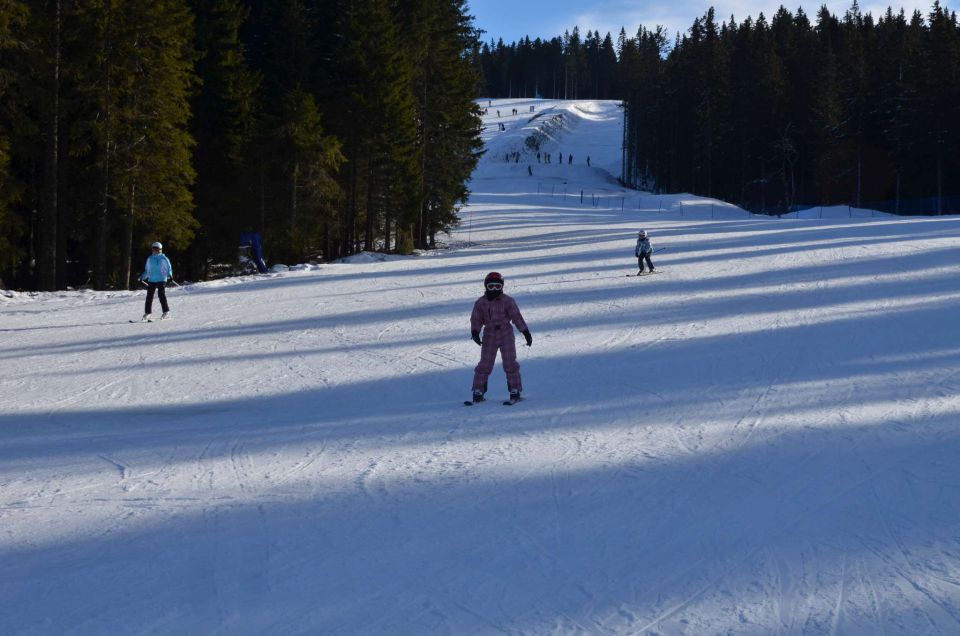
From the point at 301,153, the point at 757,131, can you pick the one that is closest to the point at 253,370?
the point at 301,153

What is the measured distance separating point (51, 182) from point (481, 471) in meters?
19.7

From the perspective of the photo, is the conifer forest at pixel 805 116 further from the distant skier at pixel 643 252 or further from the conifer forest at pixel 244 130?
the distant skier at pixel 643 252

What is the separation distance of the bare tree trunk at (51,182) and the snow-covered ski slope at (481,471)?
5216 millimetres

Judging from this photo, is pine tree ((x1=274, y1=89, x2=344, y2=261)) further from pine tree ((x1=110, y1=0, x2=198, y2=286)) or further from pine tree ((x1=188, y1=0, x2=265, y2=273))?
pine tree ((x1=110, y1=0, x2=198, y2=286))

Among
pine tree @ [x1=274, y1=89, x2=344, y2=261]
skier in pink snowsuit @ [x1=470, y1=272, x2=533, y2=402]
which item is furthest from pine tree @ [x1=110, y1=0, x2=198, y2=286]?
skier in pink snowsuit @ [x1=470, y1=272, x2=533, y2=402]

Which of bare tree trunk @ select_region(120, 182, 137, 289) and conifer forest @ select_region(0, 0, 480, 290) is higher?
conifer forest @ select_region(0, 0, 480, 290)

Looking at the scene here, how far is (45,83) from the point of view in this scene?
22.5 m

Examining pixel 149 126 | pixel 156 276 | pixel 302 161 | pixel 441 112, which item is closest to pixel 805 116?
pixel 441 112

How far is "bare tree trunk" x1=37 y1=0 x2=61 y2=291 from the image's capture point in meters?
22.4

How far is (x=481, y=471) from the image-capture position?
751 cm

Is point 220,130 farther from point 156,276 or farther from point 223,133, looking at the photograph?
point 156,276

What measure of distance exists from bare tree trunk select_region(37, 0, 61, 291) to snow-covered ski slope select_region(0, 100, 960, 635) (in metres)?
5.22

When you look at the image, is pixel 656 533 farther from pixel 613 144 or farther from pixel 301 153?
pixel 613 144

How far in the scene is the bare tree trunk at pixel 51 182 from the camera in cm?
2236
